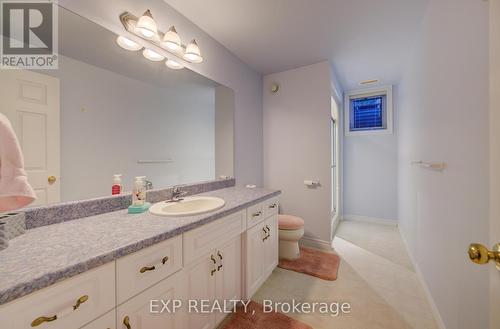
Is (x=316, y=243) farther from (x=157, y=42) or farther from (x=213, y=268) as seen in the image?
(x=157, y=42)

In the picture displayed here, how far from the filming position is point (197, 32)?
184 cm

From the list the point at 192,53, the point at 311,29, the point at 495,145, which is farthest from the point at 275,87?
the point at 495,145

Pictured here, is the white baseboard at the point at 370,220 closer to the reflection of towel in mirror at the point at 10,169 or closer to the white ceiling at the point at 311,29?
the white ceiling at the point at 311,29

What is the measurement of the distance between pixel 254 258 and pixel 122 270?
1.05 metres

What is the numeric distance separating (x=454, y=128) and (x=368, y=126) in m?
2.62

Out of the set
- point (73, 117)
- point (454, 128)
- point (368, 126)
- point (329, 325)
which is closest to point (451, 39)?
point (454, 128)

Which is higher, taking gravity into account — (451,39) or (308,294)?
(451,39)

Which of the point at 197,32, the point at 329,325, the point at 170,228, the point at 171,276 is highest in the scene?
the point at 197,32

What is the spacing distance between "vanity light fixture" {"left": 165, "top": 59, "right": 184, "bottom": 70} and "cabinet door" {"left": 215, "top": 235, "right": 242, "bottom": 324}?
4.68ft

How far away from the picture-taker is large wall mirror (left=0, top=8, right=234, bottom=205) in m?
0.95

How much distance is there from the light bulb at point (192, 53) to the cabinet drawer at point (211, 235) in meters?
1.33

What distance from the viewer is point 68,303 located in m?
0.60

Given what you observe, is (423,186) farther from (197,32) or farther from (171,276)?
(197,32)

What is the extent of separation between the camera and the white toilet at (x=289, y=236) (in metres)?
2.14
